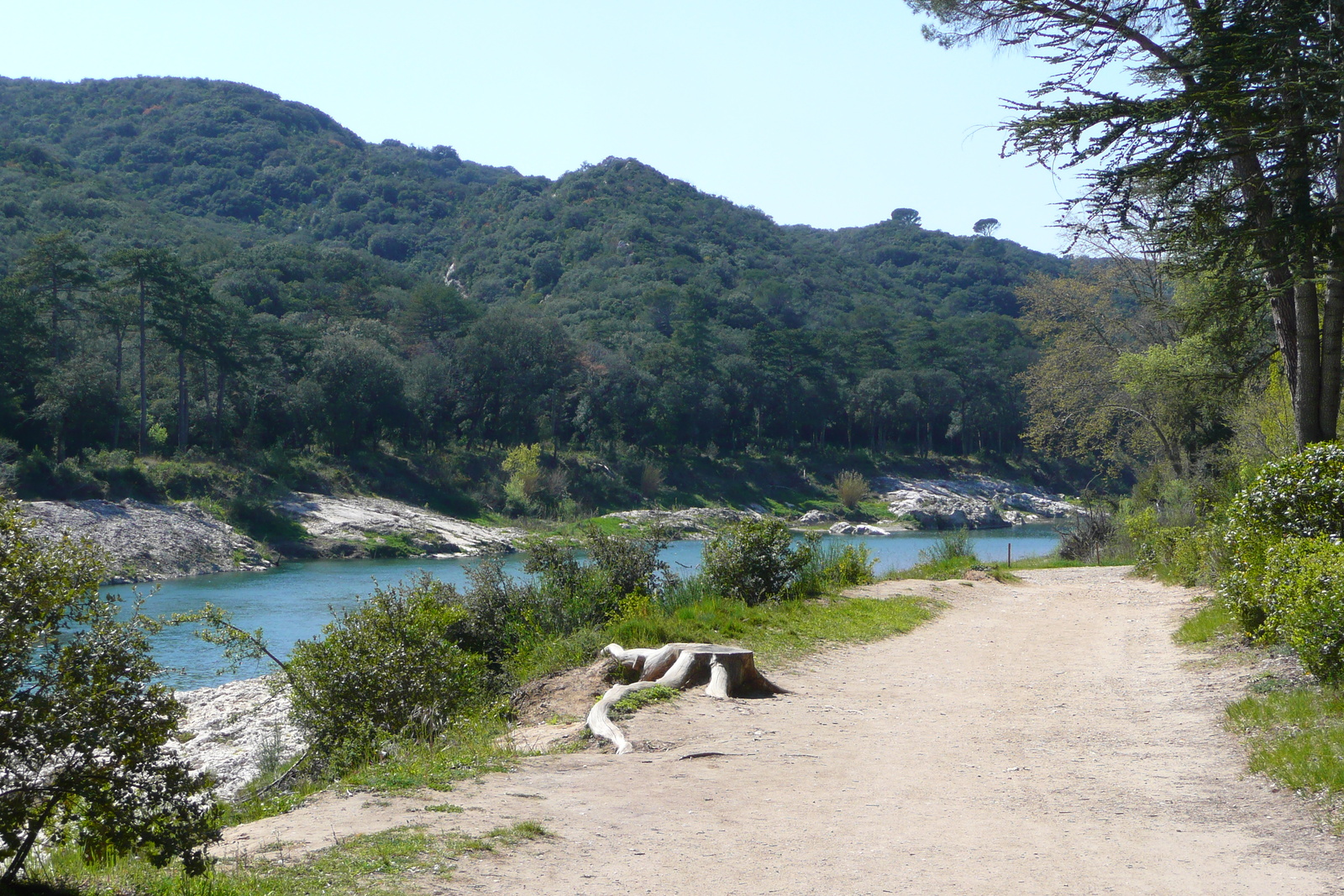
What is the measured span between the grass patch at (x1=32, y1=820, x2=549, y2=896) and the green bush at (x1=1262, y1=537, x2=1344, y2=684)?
223 inches

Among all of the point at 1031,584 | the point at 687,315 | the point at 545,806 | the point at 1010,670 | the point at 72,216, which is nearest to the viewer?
the point at 545,806

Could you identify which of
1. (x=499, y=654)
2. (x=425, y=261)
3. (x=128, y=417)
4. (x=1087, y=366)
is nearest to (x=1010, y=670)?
(x=499, y=654)

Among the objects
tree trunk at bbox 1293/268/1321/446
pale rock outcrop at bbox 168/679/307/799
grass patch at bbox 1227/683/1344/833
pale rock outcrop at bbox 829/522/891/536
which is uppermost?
tree trunk at bbox 1293/268/1321/446

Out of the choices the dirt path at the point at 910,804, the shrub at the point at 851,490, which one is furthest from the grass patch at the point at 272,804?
the shrub at the point at 851,490

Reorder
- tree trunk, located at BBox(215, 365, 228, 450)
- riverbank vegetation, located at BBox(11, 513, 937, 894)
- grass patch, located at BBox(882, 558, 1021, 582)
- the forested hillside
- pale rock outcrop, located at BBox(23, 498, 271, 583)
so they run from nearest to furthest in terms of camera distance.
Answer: riverbank vegetation, located at BBox(11, 513, 937, 894) < grass patch, located at BBox(882, 558, 1021, 582) < pale rock outcrop, located at BBox(23, 498, 271, 583) < the forested hillside < tree trunk, located at BBox(215, 365, 228, 450)

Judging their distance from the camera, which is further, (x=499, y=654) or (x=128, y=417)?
(x=128, y=417)

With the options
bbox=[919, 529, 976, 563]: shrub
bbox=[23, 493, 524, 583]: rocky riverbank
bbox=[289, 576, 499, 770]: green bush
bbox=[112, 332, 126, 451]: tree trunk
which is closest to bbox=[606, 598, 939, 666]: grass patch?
bbox=[289, 576, 499, 770]: green bush

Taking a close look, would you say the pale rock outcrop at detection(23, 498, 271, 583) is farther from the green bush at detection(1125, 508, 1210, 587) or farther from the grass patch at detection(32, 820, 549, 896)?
the grass patch at detection(32, 820, 549, 896)

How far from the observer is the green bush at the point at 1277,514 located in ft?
30.0

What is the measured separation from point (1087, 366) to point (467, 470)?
110 feet

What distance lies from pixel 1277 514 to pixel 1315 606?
284cm

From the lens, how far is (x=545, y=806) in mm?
5840

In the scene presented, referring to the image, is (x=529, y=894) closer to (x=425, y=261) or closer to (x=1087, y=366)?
(x=1087, y=366)

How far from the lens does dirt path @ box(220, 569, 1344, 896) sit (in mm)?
4645
